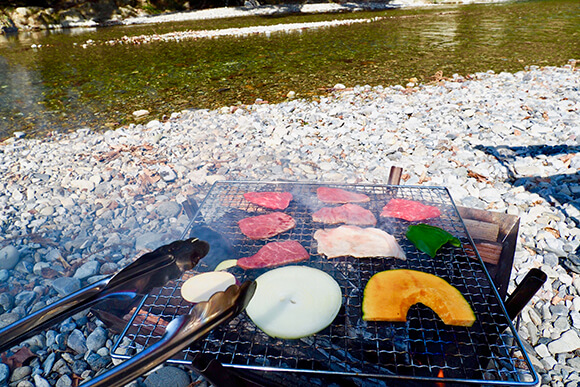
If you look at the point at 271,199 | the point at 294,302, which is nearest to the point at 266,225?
the point at 271,199

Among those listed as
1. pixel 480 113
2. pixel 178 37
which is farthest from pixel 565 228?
pixel 178 37

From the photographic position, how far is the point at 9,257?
368cm

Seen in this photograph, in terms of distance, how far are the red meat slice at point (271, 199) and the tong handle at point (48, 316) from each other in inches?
73.1

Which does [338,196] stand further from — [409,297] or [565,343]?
[565,343]

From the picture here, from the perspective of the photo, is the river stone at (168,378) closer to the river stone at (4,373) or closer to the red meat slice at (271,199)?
the river stone at (4,373)

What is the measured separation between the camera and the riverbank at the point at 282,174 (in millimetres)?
2979

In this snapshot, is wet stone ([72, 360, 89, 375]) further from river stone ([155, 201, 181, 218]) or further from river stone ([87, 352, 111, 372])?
river stone ([155, 201, 181, 218])

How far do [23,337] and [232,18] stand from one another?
34391 mm

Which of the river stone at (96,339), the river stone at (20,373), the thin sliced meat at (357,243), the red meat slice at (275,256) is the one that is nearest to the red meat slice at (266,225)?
the red meat slice at (275,256)

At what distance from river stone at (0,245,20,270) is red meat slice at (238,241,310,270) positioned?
2.58m

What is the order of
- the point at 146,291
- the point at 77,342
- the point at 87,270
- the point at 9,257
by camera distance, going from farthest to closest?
the point at 9,257, the point at 87,270, the point at 77,342, the point at 146,291

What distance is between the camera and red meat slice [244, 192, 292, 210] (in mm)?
3561

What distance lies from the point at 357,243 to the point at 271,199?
1065mm

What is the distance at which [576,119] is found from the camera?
639 centimetres
